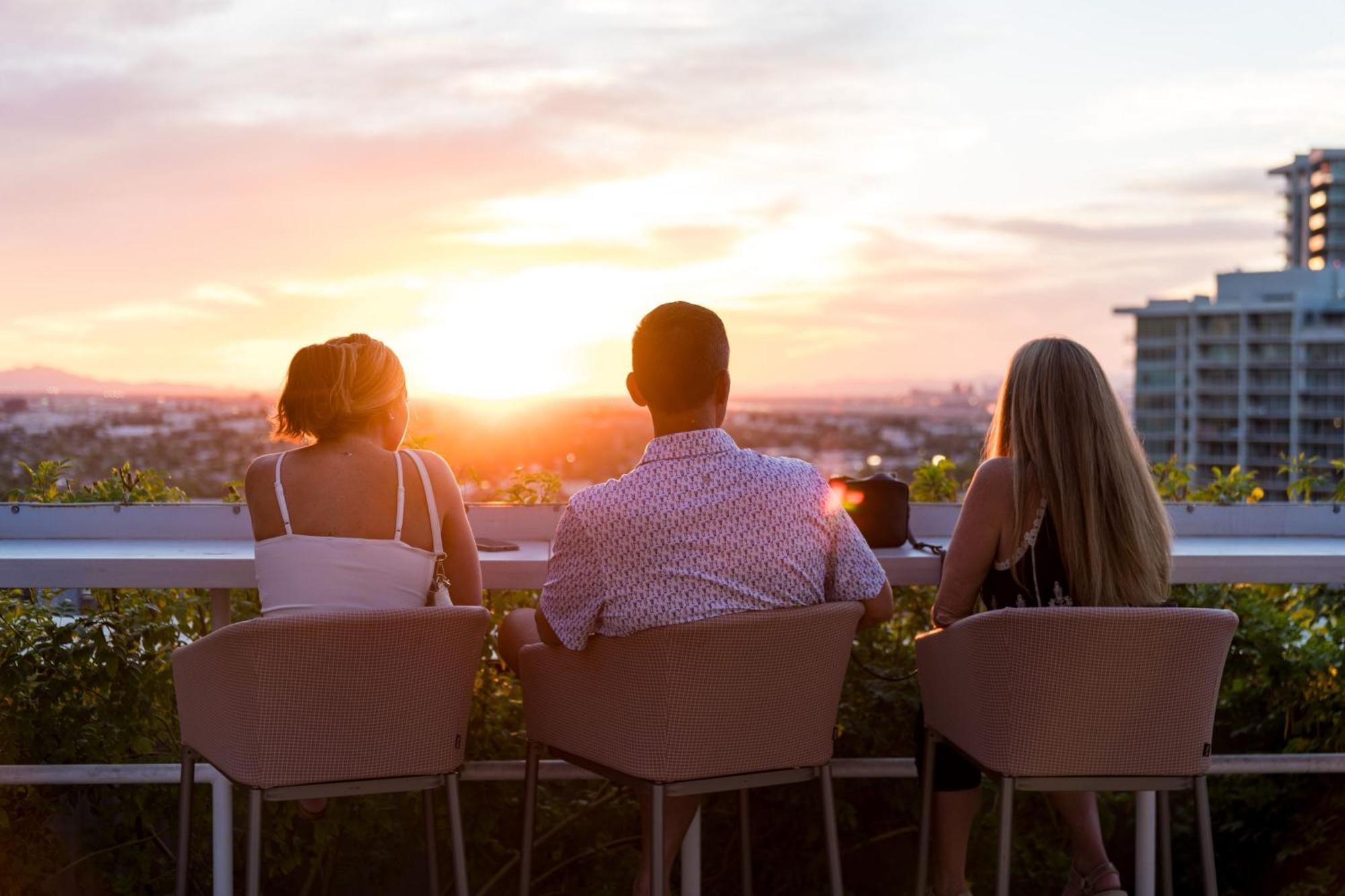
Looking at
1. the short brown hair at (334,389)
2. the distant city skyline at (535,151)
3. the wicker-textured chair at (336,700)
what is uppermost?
the distant city skyline at (535,151)

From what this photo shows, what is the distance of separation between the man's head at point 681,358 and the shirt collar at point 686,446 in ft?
0.14

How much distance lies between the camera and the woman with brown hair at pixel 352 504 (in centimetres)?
207

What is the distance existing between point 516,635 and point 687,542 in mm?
517

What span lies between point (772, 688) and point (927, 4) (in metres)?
3.95

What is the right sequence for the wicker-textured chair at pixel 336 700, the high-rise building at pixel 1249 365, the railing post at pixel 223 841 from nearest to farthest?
the wicker-textured chair at pixel 336 700, the railing post at pixel 223 841, the high-rise building at pixel 1249 365

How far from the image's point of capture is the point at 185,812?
6.97ft

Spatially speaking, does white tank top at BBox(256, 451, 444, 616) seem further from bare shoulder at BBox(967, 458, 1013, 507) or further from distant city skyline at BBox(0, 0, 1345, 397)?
bare shoulder at BBox(967, 458, 1013, 507)

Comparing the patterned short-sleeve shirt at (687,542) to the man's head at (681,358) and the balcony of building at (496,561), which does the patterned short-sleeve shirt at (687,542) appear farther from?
the balcony of building at (496,561)

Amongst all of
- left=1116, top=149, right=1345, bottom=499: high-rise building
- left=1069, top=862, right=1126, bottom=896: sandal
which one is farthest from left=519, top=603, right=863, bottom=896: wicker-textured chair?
left=1116, top=149, right=1345, bottom=499: high-rise building

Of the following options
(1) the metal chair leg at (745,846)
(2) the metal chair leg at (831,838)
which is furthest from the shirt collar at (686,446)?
(1) the metal chair leg at (745,846)

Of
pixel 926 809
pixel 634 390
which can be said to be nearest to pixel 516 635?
pixel 634 390

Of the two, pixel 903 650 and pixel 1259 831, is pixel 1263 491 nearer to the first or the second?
pixel 1259 831

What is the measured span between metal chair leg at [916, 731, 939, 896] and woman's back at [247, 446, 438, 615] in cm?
102

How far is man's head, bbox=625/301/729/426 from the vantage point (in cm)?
195
